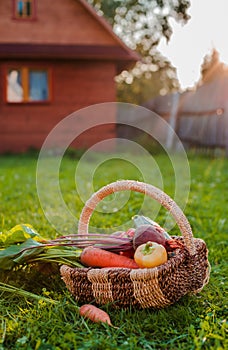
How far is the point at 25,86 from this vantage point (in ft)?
46.7

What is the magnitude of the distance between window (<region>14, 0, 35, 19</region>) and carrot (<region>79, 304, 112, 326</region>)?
12840mm

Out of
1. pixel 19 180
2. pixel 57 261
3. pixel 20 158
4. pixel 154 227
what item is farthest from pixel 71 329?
pixel 20 158

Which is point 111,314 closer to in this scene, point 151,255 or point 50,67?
point 151,255

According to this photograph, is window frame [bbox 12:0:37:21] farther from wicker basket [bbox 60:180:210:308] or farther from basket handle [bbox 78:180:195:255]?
wicker basket [bbox 60:180:210:308]

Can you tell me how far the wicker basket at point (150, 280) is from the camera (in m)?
2.57

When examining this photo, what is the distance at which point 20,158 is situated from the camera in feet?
41.9

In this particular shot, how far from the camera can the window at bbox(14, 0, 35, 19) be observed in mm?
14227

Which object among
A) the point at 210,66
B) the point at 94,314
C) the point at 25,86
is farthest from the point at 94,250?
the point at 210,66

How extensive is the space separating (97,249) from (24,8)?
12.7 metres

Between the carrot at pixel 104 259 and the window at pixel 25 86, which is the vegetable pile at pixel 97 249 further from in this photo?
the window at pixel 25 86

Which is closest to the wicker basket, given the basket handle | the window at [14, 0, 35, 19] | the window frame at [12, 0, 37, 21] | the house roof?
the basket handle

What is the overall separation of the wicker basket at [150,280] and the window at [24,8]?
493 inches

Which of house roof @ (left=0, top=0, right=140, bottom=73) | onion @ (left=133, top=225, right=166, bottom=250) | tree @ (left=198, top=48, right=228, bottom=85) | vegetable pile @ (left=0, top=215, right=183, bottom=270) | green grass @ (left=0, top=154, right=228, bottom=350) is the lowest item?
tree @ (left=198, top=48, right=228, bottom=85)

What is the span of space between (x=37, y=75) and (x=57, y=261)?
12.1 m
